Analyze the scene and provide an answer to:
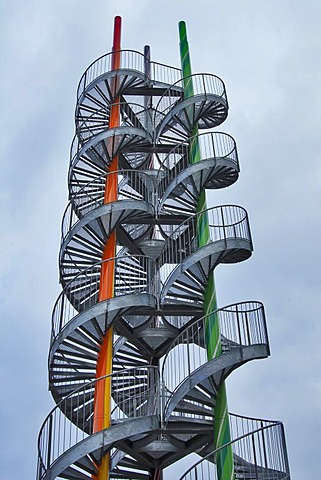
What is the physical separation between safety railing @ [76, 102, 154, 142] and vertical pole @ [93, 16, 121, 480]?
381mm

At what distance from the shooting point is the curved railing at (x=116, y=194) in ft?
54.5

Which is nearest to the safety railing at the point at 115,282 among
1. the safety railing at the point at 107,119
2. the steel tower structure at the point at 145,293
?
the steel tower structure at the point at 145,293

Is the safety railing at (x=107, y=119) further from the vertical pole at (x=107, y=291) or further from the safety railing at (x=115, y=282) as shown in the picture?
the safety railing at (x=115, y=282)

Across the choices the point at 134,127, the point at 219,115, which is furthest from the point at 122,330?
the point at 219,115

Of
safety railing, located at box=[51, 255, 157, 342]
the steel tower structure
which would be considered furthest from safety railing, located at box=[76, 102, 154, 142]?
safety railing, located at box=[51, 255, 157, 342]

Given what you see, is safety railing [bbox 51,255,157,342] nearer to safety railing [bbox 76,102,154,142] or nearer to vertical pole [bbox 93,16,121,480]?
vertical pole [bbox 93,16,121,480]

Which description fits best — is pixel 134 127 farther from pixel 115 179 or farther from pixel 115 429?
pixel 115 429

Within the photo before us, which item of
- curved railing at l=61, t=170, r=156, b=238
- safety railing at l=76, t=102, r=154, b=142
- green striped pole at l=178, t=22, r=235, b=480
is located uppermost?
safety railing at l=76, t=102, r=154, b=142

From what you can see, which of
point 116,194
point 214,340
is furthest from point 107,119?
point 214,340

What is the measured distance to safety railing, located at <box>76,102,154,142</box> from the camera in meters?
18.7

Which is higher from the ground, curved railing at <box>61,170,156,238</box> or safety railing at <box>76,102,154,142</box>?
safety railing at <box>76,102,154,142</box>

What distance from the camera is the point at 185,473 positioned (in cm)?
1055

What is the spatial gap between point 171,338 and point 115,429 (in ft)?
11.4

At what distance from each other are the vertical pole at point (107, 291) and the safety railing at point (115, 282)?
225 millimetres
